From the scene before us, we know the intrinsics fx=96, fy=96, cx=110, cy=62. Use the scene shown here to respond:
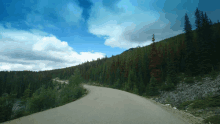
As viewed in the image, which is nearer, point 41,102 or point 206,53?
point 41,102

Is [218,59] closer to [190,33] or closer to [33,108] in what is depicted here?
[190,33]

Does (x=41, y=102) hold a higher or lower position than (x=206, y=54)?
lower

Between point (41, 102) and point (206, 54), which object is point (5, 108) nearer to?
point (41, 102)

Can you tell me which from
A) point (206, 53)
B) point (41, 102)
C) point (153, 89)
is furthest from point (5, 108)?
point (206, 53)

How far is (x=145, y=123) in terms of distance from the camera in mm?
4777

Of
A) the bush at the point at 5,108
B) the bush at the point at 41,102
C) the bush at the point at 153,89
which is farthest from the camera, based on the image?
the bush at the point at 153,89

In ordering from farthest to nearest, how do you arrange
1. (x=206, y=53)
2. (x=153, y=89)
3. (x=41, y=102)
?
(x=206, y=53), (x=153, y=89), (x=41, y=102)

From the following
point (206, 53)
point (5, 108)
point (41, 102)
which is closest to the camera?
point (5, 108)

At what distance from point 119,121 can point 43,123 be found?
383 centimetres

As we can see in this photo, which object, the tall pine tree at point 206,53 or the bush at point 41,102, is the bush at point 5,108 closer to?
the bush at point 41,102

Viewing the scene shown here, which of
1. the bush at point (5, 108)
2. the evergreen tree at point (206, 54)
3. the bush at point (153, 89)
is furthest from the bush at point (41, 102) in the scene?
the evergreen tree at point (206, 54)

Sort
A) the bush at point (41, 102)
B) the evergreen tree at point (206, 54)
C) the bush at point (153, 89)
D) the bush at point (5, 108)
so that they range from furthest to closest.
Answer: the evergreen tree at point (206, 54)
the bush at point (153, 89)
the bush at point (41, 102)
the bush at point (5, 108)

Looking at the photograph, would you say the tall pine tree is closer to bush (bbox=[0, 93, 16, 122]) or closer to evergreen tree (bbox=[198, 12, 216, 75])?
evergreen tree (bbox=[198, 12, 216, 75])

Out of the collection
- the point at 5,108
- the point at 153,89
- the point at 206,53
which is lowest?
the point at 153,89
